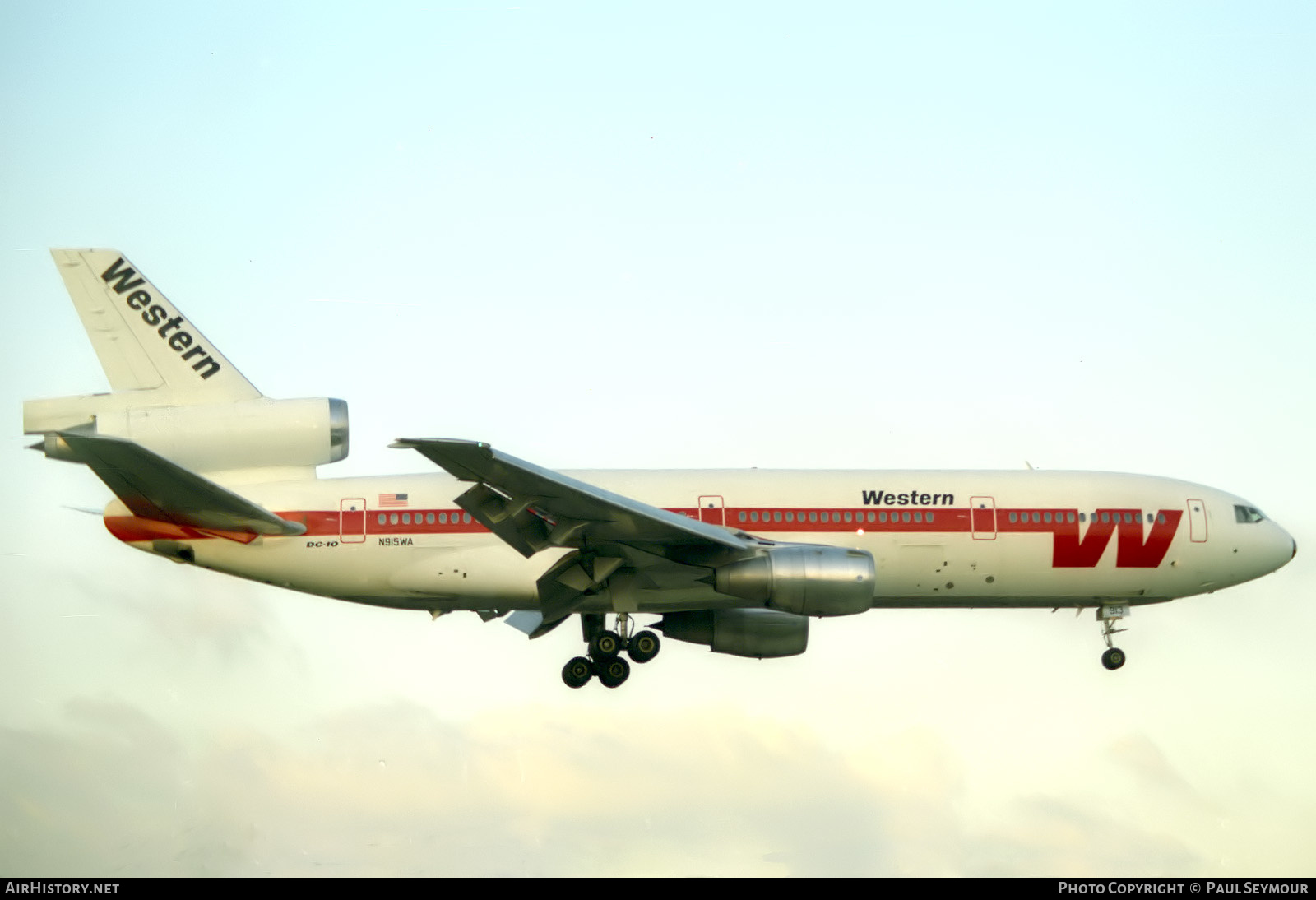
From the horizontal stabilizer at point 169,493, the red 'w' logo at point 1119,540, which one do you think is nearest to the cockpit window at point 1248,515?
the red 'w' logo at point 1119,540

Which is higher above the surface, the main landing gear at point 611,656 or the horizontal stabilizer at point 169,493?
the horizontal stabilizer at point 169,493

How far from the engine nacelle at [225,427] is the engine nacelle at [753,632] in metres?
7.51

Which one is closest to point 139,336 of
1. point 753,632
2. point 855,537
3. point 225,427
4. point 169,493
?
point 225,427

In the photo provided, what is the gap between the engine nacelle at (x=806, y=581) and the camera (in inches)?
1037

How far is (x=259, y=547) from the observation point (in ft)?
94.1

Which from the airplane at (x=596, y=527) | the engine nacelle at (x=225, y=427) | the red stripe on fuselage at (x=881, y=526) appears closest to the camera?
the airplane at (x=596, y=527)

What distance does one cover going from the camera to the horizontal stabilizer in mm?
26109

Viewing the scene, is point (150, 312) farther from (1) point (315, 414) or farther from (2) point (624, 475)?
(2) point (624, 475)

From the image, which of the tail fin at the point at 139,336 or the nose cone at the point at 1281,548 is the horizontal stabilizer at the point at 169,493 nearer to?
the tail fin at the point at 139,336

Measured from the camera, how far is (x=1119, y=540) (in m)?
31.2

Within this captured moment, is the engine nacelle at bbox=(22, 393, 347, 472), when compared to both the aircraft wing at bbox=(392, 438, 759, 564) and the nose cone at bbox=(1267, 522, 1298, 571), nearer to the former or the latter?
the aircraft wing at bbox=(392, 438, 759, 564)

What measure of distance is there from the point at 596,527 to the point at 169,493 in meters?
7.30

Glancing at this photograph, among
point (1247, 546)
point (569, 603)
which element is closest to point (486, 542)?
point (569, 603)
